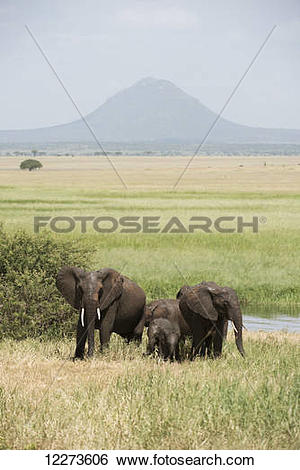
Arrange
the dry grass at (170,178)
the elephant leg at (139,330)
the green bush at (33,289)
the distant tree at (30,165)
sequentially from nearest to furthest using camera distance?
the elephant leg at (139,330) → the green bush at (33,289) → the dry grass at (170,178) → the distant tree at (30,165)

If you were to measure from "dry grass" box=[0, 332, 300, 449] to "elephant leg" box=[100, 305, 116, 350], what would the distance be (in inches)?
22.7

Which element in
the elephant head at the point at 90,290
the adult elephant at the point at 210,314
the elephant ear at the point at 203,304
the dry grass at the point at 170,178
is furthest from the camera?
the dry grass at the point at 170,178

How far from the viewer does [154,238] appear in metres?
33.6

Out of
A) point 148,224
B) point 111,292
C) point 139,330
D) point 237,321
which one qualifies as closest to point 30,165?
point 148,224

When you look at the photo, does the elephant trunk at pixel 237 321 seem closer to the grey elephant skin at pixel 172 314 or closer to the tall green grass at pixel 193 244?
the grey elephant skin at pixel 172 314

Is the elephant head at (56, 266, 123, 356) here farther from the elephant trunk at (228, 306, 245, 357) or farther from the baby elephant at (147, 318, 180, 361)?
the elephant trunk at (228, 306, 245, 357)

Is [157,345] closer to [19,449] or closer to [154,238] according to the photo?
[19,449]

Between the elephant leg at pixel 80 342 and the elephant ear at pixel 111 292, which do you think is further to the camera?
the elephant ear at pixel 111 292

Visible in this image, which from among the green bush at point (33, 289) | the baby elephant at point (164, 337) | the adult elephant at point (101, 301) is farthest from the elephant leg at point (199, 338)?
the green bush at point (33, 289)

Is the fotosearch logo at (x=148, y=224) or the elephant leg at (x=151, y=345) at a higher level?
the fotosearch logo at (x=148, y=224)

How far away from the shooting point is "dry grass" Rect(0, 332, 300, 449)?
8.32 meters

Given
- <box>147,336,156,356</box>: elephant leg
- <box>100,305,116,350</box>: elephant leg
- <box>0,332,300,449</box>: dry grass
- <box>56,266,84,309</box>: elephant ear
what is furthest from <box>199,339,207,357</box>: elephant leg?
<box>56,266,84,309</box>: elephant ear

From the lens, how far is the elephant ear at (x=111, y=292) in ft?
40.1

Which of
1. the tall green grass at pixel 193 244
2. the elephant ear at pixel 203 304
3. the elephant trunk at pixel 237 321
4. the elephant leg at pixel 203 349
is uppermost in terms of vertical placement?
the tall green grass at pixel 193 244
